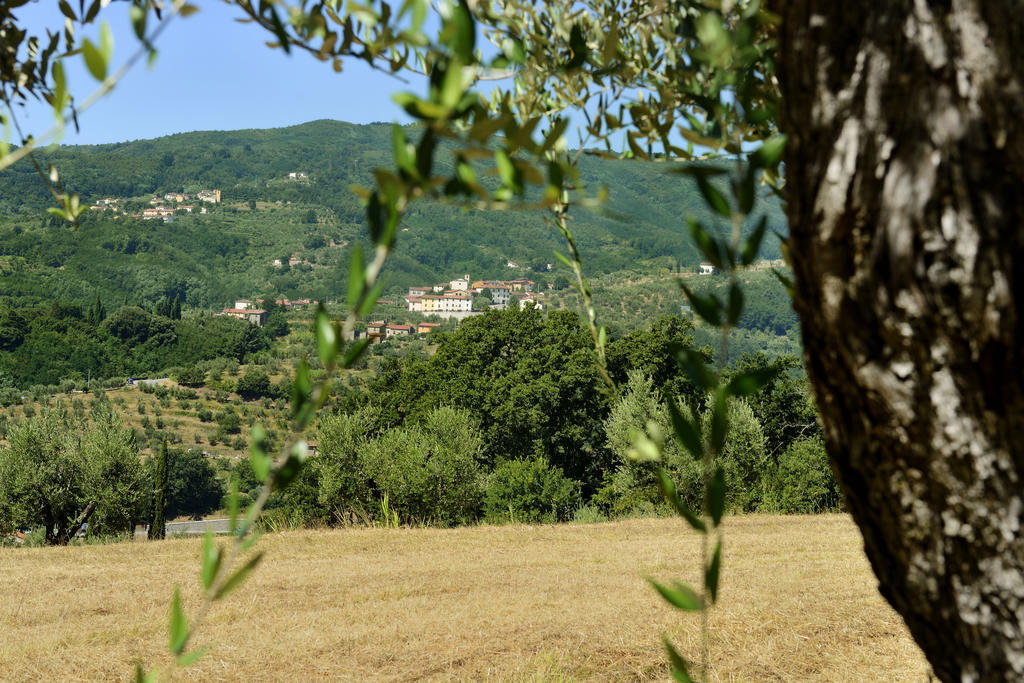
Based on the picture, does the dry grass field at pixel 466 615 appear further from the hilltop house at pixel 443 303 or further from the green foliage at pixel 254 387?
the hilltop house at pixel 443 303

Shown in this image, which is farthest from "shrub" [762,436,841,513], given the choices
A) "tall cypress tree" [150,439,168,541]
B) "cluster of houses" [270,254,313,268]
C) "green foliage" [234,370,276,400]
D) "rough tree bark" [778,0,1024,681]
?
"cluster of houses" [270,254,313,268]

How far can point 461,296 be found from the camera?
13162cm

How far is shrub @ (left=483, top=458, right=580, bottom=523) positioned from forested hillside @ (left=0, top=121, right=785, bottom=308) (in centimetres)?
7372

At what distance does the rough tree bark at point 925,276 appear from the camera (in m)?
0.74

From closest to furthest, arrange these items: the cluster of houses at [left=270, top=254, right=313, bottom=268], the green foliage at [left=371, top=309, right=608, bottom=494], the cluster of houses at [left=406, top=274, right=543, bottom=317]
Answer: the green foliage at [left=371, top=309, right=608, bottom=494] → the cluster of houses at [left=406, top=274, right=543, bottom=317] → the cluster of houses at [left=270, top=254, right=313, bottom=268]

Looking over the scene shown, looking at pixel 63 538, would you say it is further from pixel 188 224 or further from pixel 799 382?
pixel 188 224

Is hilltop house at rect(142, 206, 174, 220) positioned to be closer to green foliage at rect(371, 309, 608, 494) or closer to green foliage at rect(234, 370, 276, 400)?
green foliage at rect(234, 370, 276, 400)

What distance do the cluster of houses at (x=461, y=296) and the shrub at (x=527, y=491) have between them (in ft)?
318

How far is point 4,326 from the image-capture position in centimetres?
8538

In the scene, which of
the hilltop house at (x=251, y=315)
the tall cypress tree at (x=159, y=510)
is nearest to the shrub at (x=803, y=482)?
the tall cypress tree at (x=159, y=510)

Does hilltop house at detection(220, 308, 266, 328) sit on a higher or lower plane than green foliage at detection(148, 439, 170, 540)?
higher

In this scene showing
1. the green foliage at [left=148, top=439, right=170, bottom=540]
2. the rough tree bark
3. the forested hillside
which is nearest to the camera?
the rough tree bark

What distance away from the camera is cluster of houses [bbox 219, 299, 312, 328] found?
368 ft

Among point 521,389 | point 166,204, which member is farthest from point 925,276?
point 166,204
